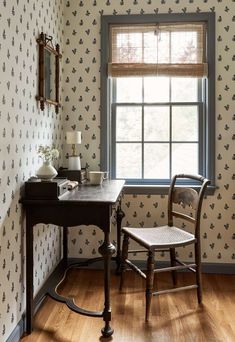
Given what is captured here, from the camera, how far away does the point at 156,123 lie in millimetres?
3680

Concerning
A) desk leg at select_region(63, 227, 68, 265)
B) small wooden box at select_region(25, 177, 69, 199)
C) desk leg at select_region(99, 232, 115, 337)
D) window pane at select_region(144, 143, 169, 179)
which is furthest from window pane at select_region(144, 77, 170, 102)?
desk leg at select_region(99, 232, 115, 337)

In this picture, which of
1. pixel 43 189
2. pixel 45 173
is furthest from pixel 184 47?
pixel 43 189

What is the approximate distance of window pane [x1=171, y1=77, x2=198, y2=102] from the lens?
3.63 m

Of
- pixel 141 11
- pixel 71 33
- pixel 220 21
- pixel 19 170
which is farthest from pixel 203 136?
pixel 19 170

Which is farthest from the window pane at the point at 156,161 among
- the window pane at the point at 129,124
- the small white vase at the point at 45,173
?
the small white vase at the point at 45,173

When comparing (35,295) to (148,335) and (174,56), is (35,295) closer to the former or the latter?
(148,335)

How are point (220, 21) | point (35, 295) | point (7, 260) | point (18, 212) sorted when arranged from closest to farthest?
point (7, 260) → point (18, 212) → point (35, 295) → point (220, 21)

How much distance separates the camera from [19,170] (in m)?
2.43

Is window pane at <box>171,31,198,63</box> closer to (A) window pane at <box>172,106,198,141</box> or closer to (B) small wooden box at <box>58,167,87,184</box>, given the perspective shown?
Result: (A) window pane at <box>172,106,198,141</box>

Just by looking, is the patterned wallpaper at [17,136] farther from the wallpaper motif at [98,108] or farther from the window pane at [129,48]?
the window pane at [129,48]

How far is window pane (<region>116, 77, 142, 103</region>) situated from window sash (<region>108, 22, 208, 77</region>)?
0.15 meters

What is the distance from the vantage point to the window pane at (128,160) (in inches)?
146

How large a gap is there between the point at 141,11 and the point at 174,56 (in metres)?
0.49

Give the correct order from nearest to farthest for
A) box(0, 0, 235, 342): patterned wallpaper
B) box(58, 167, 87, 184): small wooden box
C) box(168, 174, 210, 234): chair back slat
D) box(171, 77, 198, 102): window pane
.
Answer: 1. box(168, 174, 210, 234): chair back slat
2. box(58, 167, 87, 184): small wooden box
3. box(0, 0, 235, 342): patterned wallpaper
4. box(171, 77, 198, 102): window pane
